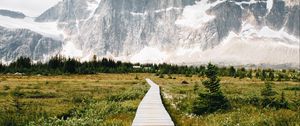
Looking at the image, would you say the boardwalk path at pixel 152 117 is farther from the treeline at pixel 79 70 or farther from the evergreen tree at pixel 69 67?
the evergreen tree at pixel 69 67

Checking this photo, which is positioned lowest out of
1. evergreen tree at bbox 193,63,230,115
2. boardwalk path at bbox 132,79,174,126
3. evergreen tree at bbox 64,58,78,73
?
boardwalk path at bbox 132,79,174,126

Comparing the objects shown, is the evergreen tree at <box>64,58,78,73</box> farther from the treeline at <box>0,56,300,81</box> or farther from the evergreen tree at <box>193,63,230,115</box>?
the evergreen tree at <box>193,63,230,115</box>

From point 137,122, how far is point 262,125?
21.1 feet

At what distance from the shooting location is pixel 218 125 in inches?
867

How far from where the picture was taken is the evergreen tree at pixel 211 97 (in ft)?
103

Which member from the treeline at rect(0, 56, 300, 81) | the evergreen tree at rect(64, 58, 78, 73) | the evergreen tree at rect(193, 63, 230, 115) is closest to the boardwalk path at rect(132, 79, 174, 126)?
the evergreen tree at rect(193, 63, 230, 115)

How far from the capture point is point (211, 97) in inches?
1260

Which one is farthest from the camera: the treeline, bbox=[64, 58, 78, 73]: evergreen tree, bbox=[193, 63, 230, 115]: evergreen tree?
bbox=[64, 58, 78, 73]: evergreen tree

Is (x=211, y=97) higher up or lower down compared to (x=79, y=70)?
lower down

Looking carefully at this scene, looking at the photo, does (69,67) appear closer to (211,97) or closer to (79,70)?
(79,70)

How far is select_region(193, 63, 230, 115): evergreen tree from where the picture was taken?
31.3 meters

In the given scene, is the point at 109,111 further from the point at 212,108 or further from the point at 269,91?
the point at 269,91

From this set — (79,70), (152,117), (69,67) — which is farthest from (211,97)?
(79,70)

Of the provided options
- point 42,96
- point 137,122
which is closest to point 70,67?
point 42,96
